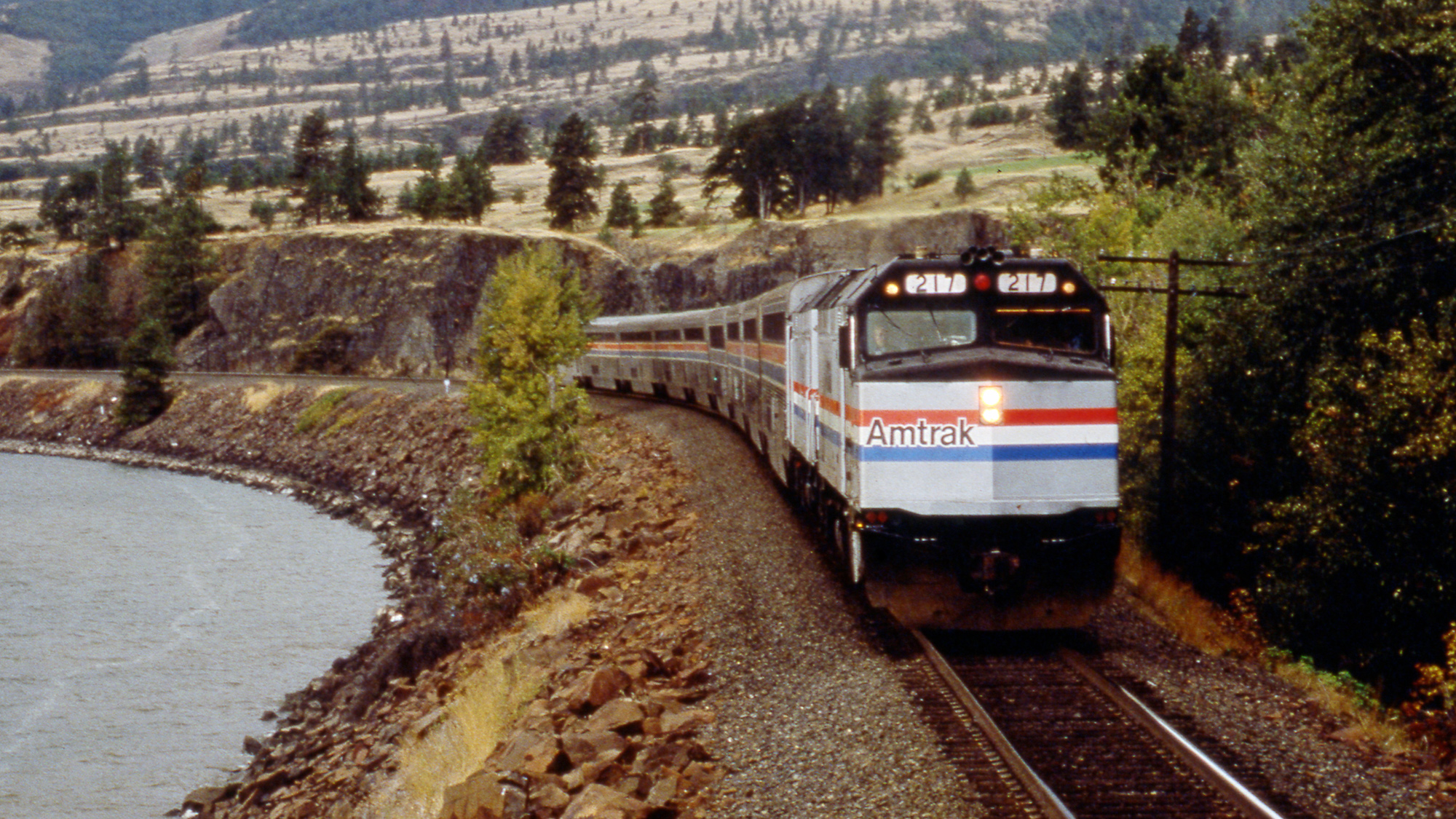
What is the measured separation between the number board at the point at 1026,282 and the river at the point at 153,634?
58.6ft

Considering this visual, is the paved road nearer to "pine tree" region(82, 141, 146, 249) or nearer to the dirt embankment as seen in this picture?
"pine tree" region(82, 141, 146, 249)

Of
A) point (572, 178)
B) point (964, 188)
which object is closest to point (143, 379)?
point (572, 178)

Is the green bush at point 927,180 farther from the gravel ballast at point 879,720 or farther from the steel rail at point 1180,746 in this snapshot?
the steel rail at point 1180,746

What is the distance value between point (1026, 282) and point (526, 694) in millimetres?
7817

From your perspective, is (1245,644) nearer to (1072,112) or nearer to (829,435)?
(829,435)

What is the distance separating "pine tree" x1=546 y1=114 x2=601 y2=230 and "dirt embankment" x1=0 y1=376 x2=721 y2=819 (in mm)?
68487

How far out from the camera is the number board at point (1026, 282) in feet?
44.4

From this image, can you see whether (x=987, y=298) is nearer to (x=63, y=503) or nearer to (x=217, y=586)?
(x=217, y=586)

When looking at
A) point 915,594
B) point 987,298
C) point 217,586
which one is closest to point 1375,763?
point 915,594

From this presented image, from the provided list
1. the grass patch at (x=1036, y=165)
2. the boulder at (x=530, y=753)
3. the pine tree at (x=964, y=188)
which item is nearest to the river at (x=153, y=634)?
the boulder at (x=530, y=753)

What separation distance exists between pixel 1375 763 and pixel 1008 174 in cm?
11349

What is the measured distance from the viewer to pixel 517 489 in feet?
122

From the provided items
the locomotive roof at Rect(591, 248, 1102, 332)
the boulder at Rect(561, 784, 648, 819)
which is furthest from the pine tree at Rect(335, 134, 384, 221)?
the boulder at Rect(561, 784, 648, 819)

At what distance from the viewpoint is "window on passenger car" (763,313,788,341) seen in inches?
856
